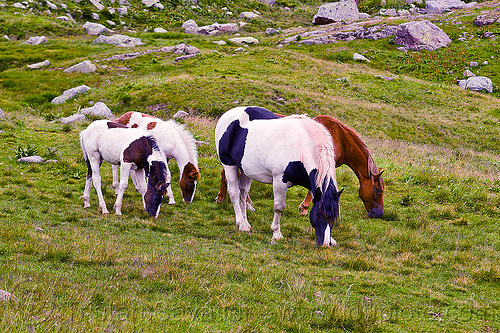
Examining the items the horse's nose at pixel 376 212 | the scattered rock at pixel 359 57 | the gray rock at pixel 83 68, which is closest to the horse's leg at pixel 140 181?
the horse's nose at pixel 376 212

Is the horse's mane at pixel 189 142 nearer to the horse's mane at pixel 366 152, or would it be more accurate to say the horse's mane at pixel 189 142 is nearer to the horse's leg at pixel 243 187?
the horse's leg at pixel 243 187

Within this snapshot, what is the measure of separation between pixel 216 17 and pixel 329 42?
38616 mm

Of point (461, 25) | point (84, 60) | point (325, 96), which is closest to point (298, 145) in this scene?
point (325, 96)

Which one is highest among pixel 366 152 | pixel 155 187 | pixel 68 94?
pixel 366 152

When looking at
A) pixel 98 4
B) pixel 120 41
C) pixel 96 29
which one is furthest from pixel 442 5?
pixel 98 4

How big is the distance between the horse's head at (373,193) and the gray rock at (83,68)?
127 feet

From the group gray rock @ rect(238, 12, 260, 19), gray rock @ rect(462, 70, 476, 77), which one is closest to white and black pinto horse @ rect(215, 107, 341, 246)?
gray rock @ rect(462, 70, 476, 77)

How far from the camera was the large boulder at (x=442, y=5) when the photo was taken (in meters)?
87.0

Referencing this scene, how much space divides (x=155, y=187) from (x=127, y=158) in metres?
1.29

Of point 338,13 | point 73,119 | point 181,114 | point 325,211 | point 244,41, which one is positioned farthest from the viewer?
point 338,13

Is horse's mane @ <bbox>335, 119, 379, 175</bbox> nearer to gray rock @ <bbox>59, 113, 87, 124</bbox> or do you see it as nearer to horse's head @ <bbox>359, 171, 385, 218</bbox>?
horse's head @ <bbox>359, 171, 385, 218</bbox>

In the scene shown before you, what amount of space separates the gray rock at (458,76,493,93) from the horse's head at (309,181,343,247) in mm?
41472

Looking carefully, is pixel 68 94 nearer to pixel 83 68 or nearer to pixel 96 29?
pixel 83 68

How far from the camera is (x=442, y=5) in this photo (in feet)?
292
